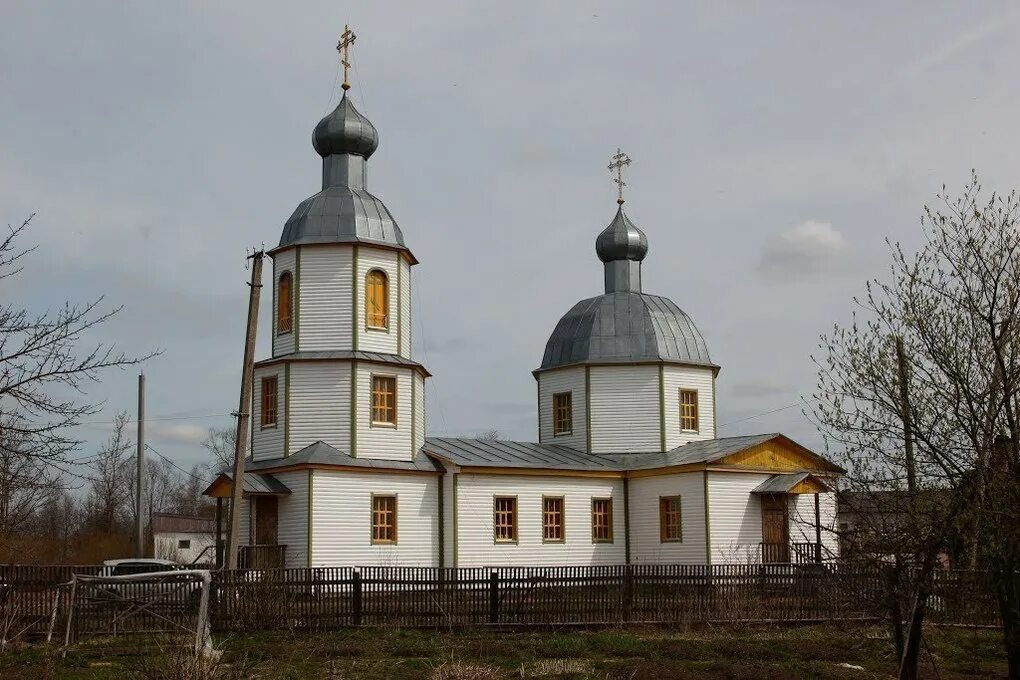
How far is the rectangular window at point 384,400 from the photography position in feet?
93.4

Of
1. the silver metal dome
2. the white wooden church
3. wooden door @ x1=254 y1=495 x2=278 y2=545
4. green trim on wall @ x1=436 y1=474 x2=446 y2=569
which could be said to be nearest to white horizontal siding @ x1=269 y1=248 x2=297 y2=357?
the white wooden church

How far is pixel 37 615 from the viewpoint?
18.1m

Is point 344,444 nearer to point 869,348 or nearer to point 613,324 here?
point 613,324

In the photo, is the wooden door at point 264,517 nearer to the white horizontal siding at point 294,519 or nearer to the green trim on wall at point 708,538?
the white horizontal siding at point 294,519

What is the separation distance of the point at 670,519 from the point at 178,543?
31014 mm

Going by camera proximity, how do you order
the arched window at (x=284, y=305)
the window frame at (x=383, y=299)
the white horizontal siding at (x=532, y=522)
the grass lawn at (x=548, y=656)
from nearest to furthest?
the grass lawn at (x=548, y=656)
the window frame at (x=383, y=299)
the arched window at (x=284, y=305)
the white horizontal siding at (x=532, y=522)

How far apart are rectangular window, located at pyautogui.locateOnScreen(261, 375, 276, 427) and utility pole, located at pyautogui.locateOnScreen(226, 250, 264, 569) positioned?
707cm

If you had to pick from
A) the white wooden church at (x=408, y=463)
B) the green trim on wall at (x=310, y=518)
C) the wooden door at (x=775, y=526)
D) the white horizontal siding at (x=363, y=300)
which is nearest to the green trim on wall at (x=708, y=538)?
the white wooden church at (x=408, y=463)

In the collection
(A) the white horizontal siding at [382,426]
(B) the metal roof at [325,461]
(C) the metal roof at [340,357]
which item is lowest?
(B) the metal roof at [325,461]

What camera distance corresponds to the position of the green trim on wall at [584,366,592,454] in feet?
113

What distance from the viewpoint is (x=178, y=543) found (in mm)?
54844

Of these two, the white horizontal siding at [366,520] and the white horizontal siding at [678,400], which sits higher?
the white horizontal siding at [678,400]

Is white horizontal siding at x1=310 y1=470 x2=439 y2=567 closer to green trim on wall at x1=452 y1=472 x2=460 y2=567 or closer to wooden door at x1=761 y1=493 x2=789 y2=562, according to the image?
green trim on wall at x1=452 y1=472 x2=460 y2=567

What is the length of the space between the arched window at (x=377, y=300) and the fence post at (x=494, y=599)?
1056 centimetres
